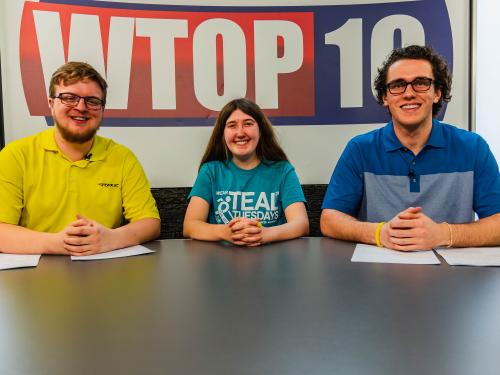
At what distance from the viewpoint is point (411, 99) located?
1657mm

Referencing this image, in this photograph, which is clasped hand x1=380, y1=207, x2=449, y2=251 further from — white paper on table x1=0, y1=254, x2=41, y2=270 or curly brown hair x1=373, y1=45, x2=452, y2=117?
white paper on table x1=0, y1=254, x2=41, y2=270

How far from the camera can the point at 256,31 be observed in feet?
7.57

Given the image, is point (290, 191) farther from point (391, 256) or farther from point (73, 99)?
point (73, 99)

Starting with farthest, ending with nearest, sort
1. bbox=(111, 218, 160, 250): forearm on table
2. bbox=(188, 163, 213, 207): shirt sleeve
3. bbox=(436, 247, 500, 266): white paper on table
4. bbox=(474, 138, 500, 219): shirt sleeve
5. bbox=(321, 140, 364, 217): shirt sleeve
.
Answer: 1. bbox=(188, 163, 213, 207): shirt sleeve
2. bbox=(321, 140, 364, 217): shirt sleeve
3. bbox=(474, 138, 500, 219): shirt sleeve
4. bbox=(111, 218, 160, 250): forearm on table
5. bbox=(436, 247, 500, 266): white paper on table

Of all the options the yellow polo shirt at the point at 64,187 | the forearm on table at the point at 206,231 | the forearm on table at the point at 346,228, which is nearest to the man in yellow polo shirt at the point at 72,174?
the yellow polo shirt at the point at 64,187

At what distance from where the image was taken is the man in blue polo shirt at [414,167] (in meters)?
1.63

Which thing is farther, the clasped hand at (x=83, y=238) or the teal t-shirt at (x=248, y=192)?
the teal t-shirt at (x=248, y=192)

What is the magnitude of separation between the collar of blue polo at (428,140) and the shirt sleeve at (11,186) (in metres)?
1.36

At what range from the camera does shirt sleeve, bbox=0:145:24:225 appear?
1597 millimetres

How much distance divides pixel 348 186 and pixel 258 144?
0.50 meters

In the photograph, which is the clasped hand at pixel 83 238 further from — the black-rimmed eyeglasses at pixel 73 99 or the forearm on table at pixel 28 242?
the black-rimmed eyeglasses at pixel 73 99

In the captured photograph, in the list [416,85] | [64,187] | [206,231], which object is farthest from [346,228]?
[64,187]

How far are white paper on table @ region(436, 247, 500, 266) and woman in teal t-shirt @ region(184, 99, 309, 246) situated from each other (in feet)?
1.94

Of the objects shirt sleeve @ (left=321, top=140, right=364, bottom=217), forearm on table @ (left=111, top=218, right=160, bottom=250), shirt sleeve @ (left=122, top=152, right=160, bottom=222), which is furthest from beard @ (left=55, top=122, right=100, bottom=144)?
shirt sleeve @ (left=321, top=140, right=364, bottom=217)
